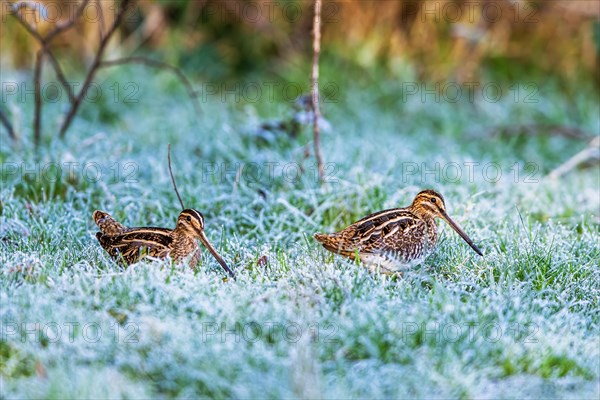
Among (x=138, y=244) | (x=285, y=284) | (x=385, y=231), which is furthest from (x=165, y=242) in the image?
(x=385, y=231)

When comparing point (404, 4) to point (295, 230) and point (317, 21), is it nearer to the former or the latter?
point (317, 21)

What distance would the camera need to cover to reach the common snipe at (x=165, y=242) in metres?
4.66

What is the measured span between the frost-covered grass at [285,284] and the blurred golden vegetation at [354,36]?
8.28 ft

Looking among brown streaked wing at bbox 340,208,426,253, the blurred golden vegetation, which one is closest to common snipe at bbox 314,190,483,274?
brown streaked wing at bbox 340,208,426,253

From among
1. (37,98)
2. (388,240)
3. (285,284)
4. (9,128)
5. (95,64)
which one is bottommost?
(285,284)

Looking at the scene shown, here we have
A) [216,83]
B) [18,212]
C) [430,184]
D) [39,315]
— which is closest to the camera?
[39,315]

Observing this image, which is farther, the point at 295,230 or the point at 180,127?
the point at 180,127

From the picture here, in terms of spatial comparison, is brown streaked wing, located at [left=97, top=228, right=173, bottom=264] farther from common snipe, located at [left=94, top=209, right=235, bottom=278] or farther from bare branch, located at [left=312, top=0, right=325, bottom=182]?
bare branch, located at [left=312, top=0, right=325, bottom=182]

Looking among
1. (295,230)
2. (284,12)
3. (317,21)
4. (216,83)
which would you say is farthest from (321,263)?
(284,12)

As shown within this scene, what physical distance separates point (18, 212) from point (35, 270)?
1378 millimetres

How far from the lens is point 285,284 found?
426 centimetres

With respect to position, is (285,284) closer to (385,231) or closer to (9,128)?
(385,231)

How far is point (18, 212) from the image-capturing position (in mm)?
5578

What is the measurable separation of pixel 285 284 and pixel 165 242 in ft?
2.70
